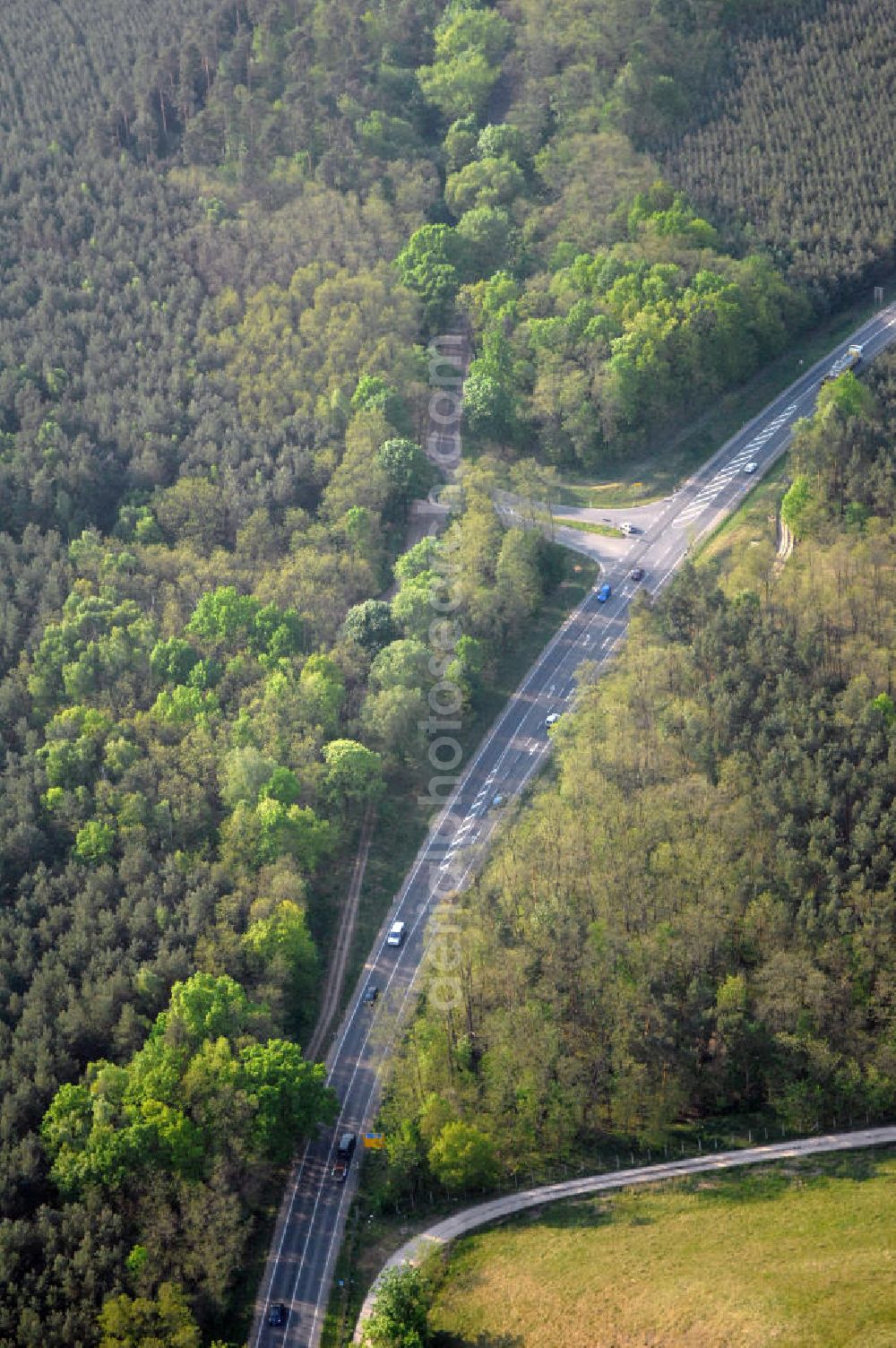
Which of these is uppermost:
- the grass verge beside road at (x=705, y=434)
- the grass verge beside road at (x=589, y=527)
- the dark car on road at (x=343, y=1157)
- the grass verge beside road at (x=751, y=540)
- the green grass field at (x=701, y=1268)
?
the grass verge beside road at (x=705, y=434)

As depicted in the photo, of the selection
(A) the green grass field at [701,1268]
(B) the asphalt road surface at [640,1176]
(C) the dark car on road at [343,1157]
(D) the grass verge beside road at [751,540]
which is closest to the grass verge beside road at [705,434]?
(D) the grass verge beside road at [751,540]

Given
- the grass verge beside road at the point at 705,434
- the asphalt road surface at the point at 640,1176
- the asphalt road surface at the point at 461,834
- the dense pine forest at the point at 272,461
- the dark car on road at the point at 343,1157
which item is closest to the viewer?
the asphalt road surface at the point at 461,834

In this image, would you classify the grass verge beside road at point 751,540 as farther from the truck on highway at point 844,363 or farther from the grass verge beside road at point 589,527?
the truck on highway at point 844,363

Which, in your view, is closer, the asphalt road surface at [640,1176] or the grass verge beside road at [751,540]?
the asphalt road surface at [640,1176]

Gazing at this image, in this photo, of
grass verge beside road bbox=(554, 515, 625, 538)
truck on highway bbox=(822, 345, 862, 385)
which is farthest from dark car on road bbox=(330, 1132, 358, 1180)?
truck on highway bbox=(822, 345, 862, 385)

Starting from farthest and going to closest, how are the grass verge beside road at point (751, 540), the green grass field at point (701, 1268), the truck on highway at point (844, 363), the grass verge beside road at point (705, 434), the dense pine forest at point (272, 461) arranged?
the truck on highway at point (844, 363) < the grass verge beside road at point (705, 434) < the grass verge beside road at point (751, 540) < the dense pine forest at point (272, 461) < the green grass field at point (701, 1268)

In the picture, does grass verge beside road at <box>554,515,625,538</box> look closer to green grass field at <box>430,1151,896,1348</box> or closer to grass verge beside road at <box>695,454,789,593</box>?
grass verge beside road at <box>695,454,789,593</box>

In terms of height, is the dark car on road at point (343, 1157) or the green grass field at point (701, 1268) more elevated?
the dark car on road at point (343, 1157)

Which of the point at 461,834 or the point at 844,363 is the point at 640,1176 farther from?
the point at 844,363
